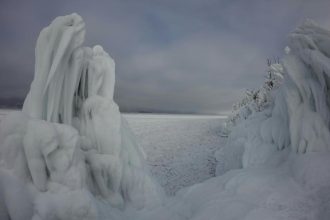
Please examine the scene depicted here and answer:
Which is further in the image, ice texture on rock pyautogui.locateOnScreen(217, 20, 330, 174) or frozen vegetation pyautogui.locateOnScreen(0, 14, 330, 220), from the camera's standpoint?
ice texture on rock pyautogui.locateOnScreen(217, 20, 330, 174)

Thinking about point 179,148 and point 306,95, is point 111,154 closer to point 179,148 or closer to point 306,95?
point 306,95

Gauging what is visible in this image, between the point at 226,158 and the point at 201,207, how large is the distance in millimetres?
7409

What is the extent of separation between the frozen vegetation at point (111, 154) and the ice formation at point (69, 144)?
2 cm

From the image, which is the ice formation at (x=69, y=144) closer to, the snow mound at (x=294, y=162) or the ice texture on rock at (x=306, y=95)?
the snow mound at (x=294, y=162)

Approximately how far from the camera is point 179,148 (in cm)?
2103

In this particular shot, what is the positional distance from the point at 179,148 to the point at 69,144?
561 inches

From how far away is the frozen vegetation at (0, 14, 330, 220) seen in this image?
6805 millimetres

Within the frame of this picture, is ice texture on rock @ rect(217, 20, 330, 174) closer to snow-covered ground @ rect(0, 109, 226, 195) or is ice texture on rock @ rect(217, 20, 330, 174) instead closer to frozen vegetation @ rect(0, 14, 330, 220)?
frozen vegetation @ rect(0, 14, 330, 220)

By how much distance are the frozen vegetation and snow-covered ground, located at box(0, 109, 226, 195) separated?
4141mm

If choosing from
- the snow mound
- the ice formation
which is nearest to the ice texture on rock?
the snow mound

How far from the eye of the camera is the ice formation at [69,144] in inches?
267

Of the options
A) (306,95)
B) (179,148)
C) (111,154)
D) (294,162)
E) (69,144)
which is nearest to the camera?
(69,144)

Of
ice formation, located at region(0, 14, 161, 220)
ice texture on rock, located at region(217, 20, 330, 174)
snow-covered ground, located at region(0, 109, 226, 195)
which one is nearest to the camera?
ice formation, located at region(0, 14, 161, 220)

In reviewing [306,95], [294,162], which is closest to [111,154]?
[294,162]
